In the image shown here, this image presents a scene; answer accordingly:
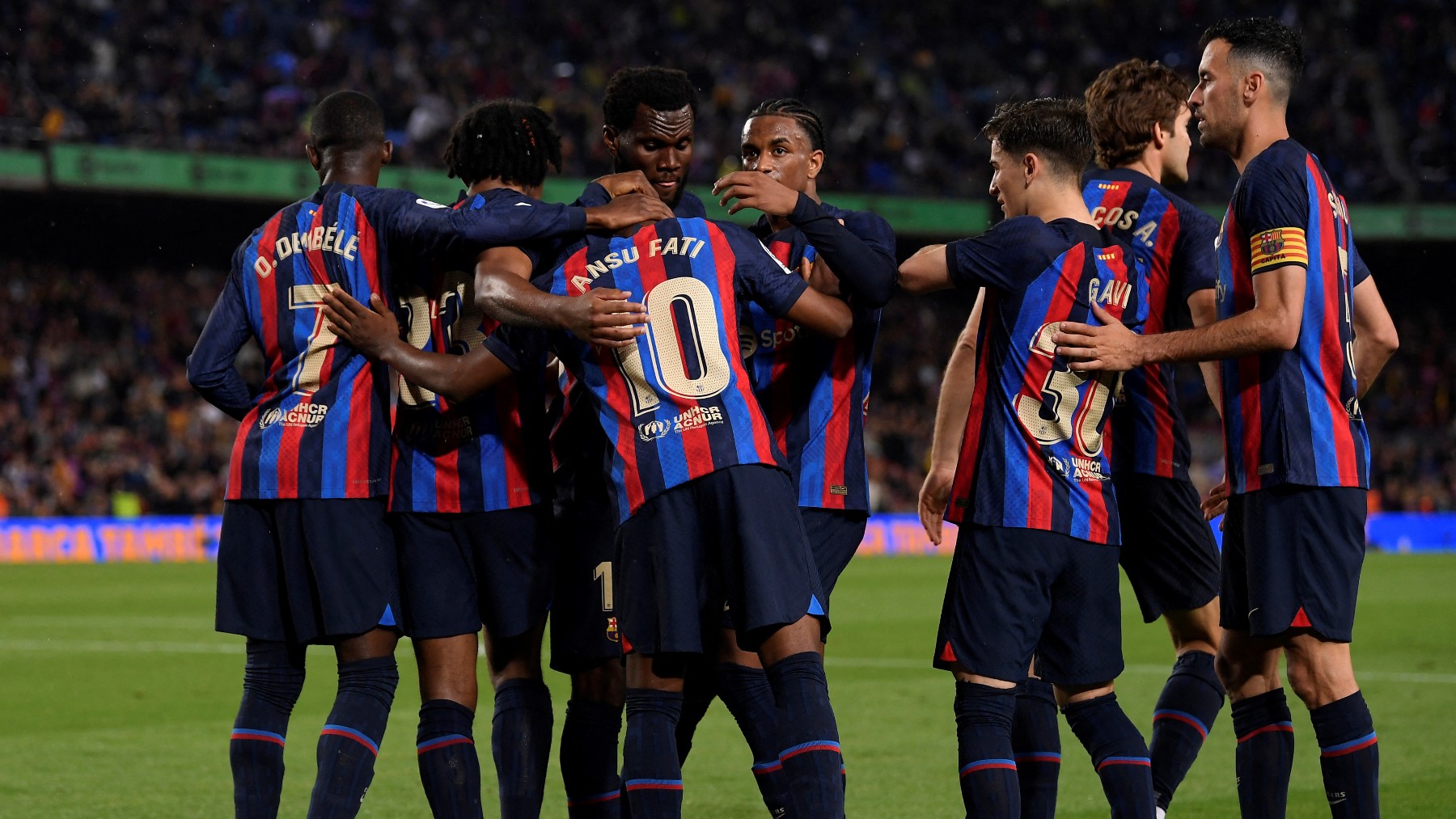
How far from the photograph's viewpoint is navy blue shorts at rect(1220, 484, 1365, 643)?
3.96 m

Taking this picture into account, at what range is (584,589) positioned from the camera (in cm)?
442

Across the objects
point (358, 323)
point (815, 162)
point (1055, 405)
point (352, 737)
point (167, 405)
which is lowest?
point (352, 737)

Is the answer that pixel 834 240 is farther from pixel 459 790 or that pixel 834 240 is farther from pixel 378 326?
pixel 459 790

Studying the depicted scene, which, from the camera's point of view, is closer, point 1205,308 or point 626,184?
point 626,184

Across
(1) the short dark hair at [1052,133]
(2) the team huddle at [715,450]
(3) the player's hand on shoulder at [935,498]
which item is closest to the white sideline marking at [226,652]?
(3) the player's hand on shoulder at [935,498]

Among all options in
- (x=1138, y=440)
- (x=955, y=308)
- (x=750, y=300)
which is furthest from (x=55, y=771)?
(x=955, y=308)

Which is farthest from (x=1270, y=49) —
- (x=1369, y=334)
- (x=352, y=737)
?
(x=352, y=737)

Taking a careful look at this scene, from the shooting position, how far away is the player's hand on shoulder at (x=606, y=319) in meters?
3.87

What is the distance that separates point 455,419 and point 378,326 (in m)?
0.35

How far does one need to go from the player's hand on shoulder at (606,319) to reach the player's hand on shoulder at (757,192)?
0.37 meters

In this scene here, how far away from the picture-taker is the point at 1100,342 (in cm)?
402

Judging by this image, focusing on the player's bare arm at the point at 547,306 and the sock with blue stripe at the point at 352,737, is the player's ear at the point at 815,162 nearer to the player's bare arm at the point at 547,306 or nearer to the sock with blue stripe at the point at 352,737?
the player's bare arm at the point at 547,306

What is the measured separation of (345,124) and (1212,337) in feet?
8.31

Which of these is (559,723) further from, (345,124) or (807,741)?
(807,741)
